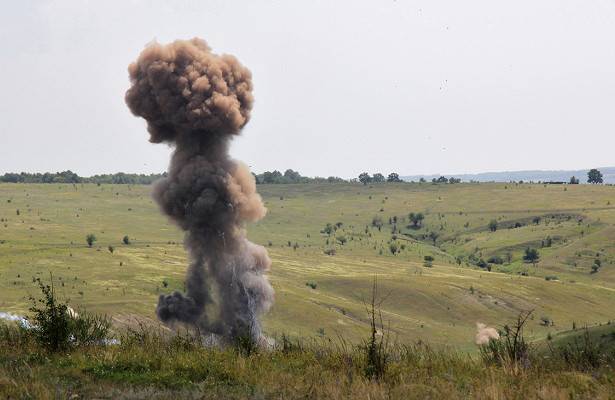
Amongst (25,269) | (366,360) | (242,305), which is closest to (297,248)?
(25,269)

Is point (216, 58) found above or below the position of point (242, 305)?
above

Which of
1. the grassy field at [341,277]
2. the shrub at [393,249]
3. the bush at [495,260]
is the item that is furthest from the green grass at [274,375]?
the shrub at [393,249]

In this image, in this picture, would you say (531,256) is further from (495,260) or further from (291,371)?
(291,371)

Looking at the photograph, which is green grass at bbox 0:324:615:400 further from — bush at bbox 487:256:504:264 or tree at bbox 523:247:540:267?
bush at bbox 487:256:504:264

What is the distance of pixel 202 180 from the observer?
177 ft

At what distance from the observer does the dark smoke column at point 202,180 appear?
5469cm

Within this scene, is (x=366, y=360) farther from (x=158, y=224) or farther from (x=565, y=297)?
(x=158, y=224)

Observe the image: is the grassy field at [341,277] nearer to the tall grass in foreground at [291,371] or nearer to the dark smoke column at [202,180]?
the dark smoke column at [202,180]

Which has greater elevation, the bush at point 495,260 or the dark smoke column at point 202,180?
the dark smoke column at point 202,180

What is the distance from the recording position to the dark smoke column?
54688 mm

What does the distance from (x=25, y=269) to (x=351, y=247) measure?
106m

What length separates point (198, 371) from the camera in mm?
13711

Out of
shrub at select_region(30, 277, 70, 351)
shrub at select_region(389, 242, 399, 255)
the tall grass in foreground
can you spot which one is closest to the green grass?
the tall grass in foreground

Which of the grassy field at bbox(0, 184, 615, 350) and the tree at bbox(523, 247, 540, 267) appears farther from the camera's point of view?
the tree at bbox(523, 247, 540, 267)
